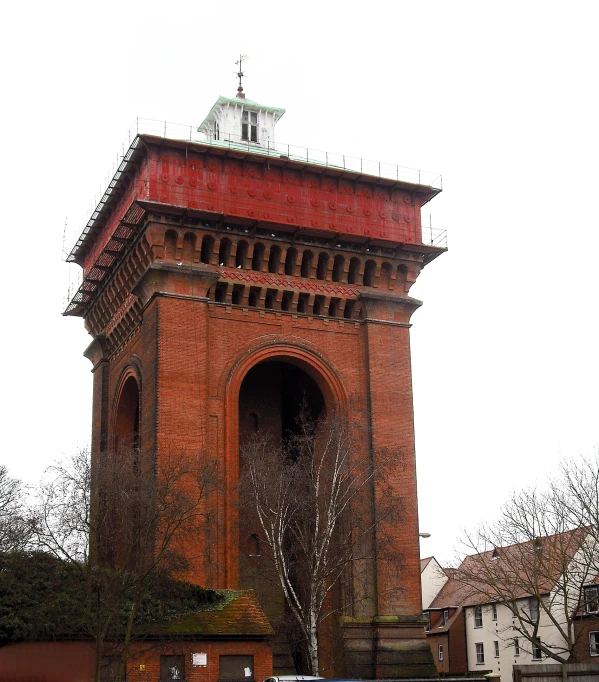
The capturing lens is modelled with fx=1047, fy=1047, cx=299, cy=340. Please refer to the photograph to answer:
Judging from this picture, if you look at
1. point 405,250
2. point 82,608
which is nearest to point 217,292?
point 405,250

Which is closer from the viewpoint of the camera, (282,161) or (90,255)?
(282,161)

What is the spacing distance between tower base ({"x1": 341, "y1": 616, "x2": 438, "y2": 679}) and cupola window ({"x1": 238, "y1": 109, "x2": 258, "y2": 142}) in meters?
22.6

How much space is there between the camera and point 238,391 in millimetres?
40062

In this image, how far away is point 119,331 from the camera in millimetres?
44500


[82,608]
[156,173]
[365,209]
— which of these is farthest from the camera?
[365,209]

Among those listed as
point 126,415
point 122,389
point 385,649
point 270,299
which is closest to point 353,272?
point 270,299

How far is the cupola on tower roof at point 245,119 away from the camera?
48469mm

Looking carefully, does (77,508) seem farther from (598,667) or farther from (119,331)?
(598,667)

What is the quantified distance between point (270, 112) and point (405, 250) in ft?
34.1

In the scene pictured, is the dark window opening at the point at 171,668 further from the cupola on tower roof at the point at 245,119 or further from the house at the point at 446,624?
the house at the point at 446,624

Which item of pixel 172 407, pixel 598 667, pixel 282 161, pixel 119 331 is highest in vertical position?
pixel 282 161

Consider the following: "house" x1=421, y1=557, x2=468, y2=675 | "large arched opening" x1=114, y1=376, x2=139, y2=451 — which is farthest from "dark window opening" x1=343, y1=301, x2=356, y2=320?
"house" x1=421, y1=557, x2=468, y2=675

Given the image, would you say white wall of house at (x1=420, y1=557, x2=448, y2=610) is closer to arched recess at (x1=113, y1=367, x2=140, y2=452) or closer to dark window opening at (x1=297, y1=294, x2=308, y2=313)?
arched recess at (x1=113, y1=367, x2=140, y2=452)

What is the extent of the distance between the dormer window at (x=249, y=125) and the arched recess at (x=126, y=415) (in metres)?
12.9
